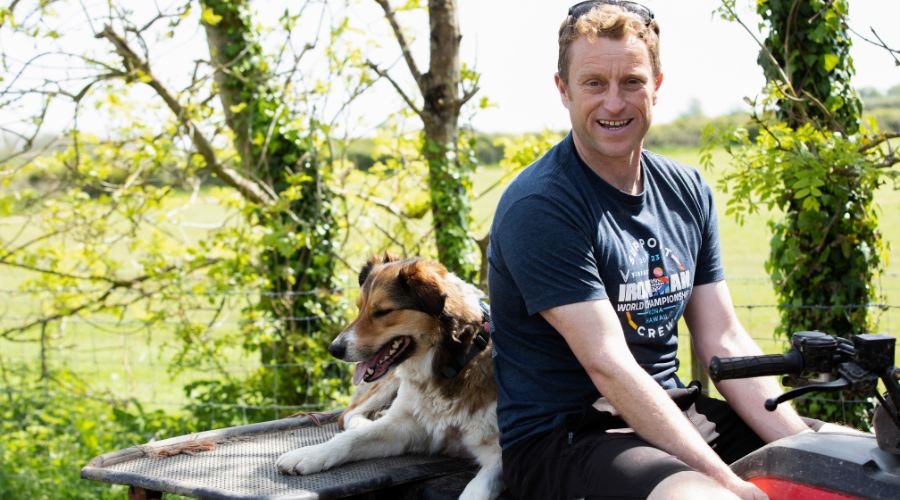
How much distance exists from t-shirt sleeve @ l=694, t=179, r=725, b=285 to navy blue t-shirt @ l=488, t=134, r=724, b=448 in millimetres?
103

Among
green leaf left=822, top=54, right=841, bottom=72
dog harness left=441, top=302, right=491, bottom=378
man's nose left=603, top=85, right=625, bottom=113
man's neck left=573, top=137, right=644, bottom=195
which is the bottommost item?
dog harness left=441, top=302, right=491, bottom=378

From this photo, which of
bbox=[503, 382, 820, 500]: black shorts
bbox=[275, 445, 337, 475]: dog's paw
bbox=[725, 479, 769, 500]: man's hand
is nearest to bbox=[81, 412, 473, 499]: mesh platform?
bbox=[275, 445, 337, 475]: dog's paw

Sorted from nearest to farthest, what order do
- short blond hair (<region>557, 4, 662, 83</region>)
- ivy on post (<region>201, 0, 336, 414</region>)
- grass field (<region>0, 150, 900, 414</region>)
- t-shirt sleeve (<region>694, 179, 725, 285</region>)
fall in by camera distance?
short blond hair (<region>557, 4, 662, 83</region>) → t-shirt sleeve (<region>694, 179, 725, 285</region>) → ivy on post (<region>201, 0, 336, 414</region>) → grass field (<region>0, 150, 900, 414</region>)

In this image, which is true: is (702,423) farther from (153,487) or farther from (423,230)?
(423,230)

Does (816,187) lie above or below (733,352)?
above

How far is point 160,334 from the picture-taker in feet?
31.1

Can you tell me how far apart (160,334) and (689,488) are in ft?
26.6

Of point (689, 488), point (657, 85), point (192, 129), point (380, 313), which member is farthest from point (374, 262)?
point (192, 129)

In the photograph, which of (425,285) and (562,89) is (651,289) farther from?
(425,285)

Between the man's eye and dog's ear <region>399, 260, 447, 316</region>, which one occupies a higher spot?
dog's ear <region>399, 260, 447, 316</region>

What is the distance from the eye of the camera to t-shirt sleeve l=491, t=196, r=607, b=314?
250cm

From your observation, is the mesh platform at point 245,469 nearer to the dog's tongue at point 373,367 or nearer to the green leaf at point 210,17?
the dog's tongue at point 373,367

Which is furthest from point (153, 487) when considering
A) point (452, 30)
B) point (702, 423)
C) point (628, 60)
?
point (452, 30)

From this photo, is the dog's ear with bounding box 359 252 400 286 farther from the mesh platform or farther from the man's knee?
the man's knee
